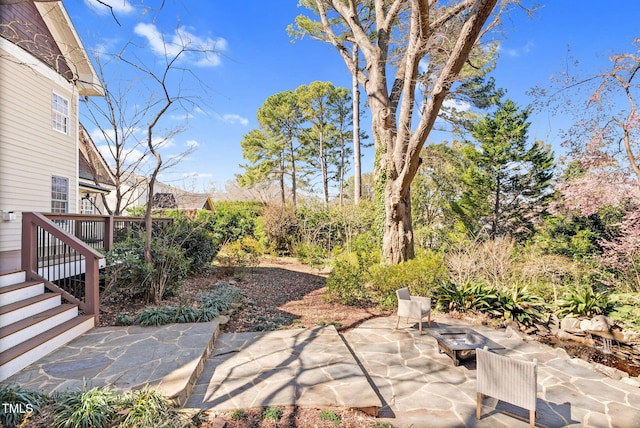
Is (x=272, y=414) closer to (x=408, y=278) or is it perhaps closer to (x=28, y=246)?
(x=408, y=278)

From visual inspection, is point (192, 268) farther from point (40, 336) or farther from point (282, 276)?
point (40, 336)

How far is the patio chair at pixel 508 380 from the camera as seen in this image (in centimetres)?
263

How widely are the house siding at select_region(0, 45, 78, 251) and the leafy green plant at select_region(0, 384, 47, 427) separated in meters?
6.05

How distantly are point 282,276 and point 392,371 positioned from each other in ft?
20.2

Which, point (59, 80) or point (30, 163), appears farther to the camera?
point (59, 80)

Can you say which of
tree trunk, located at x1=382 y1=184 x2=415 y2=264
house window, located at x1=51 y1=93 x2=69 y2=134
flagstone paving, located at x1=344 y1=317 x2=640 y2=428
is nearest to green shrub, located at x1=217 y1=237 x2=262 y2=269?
tree trunk, located at x1=382 y1=184 x2=415 y2=264

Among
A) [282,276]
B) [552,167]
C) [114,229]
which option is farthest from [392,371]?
[552,167]

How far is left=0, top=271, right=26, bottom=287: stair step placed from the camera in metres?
3.89

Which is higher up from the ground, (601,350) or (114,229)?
(114,229)

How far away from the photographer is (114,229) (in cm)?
711

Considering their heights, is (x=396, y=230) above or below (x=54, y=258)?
above

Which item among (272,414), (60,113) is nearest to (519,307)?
(272,414)

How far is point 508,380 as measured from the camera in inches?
108

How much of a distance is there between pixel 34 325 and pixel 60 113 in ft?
26.7
